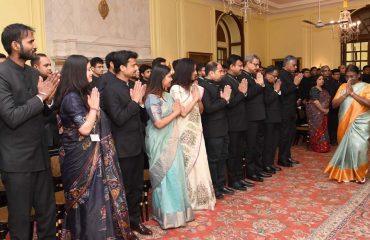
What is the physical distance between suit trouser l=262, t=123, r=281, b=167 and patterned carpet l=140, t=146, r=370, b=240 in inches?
14.8

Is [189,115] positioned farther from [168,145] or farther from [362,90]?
[362,90]

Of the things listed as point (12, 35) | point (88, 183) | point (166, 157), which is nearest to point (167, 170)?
point (166, 157)

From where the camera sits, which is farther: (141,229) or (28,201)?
(141,229)

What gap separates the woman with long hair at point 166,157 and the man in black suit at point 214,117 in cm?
67

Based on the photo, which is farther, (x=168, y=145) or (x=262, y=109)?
(x=262, y=109)

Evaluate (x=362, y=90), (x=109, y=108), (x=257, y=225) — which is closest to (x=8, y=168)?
(x=109, y=108)

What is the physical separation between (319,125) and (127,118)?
441 centimetres

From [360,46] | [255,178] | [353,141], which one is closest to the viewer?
[353,141]

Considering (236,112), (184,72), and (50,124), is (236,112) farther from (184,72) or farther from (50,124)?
(50,124)

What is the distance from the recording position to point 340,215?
10.8 feet

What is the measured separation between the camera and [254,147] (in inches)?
176

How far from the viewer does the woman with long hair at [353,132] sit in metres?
4.24

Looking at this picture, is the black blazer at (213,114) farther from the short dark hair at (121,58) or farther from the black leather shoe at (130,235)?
the black leather shoe at (130,235)

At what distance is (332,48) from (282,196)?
25.8 feet
